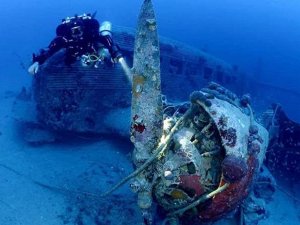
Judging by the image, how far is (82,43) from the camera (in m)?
7.59

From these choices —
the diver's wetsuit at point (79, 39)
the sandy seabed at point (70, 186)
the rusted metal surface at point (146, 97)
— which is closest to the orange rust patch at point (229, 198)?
the rusted metal surface at point (146, 97)

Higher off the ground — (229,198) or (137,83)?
(137,83)

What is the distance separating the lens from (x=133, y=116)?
514 centimetres

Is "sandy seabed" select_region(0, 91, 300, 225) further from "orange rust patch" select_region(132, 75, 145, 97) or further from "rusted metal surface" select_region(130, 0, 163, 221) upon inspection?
"orange rust patch" select_region(132, 75, 145, 97)

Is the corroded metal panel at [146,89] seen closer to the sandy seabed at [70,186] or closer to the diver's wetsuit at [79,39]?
the sandy seabed at [70,186]

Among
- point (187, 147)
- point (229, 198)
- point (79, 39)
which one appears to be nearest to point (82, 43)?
point (79, 39)

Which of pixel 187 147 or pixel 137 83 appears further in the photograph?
pixel 187 147

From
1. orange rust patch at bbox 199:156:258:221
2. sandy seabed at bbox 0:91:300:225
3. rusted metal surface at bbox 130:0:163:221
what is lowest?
sandy seabed at bbox 0:91:300:225

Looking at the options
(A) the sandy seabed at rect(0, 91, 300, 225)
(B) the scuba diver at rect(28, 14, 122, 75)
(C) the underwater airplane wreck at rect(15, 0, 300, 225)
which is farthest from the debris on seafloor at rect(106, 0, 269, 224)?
(B) the scuba diver at rect(28, 14, 122, 75)

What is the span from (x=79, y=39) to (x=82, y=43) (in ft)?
0.37

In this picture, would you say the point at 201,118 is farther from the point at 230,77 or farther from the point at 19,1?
the point at 19,1

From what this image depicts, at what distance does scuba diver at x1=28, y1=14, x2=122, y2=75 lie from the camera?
7539mm

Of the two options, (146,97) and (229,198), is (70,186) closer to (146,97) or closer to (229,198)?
(146,97)

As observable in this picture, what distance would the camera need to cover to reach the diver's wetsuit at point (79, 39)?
7.54m
